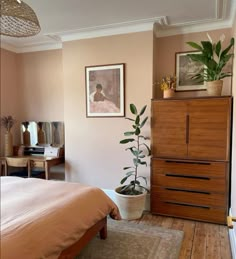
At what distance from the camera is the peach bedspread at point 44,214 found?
145 cm

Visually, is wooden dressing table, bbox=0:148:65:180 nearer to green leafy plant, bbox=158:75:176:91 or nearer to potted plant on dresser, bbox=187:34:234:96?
green leafy plant, bbox=158:75:176:91

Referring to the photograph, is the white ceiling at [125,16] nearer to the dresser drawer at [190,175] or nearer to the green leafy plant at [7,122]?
the green leafy plant at [7,122]

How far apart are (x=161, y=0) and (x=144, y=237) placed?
2565 millimetres

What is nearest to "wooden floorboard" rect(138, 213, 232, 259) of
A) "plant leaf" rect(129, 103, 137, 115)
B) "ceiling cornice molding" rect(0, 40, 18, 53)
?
"plant leaf" rect(129, 103, 137, 115)

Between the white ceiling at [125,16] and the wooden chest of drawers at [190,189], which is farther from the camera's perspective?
the wooden chest of drawers at [190,189]

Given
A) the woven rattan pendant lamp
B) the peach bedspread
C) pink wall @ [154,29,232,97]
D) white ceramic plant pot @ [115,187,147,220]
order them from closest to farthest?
the peach bedspread < the woven rattan pendant lamp < white ceramic plant pot @ [115,187,147,220] < pink wall @ [154,29,232,97]

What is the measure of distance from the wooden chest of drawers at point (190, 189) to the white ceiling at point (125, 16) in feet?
5.94

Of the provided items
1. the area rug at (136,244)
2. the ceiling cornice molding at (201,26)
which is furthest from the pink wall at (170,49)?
the area rug at (136,244)

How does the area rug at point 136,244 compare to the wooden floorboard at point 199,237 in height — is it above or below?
above

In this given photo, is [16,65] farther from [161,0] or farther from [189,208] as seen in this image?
[189,208]

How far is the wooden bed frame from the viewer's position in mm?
1824

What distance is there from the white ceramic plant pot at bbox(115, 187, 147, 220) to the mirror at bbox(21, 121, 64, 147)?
1510 mm

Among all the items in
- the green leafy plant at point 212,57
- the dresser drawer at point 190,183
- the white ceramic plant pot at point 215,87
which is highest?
the green leafy plant at point 212,57

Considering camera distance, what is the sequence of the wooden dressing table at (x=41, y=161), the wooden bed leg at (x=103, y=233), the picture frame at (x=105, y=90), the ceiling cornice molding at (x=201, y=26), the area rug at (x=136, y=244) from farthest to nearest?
the wooden dressing table at (x=41, y=161)
the picture frame at (x=105, y=90)
the ceiling cornice molding at (x=201, y=26)
the wooden bed leg at (x=103, y=233)
the area rug at (x=136, y=244)
